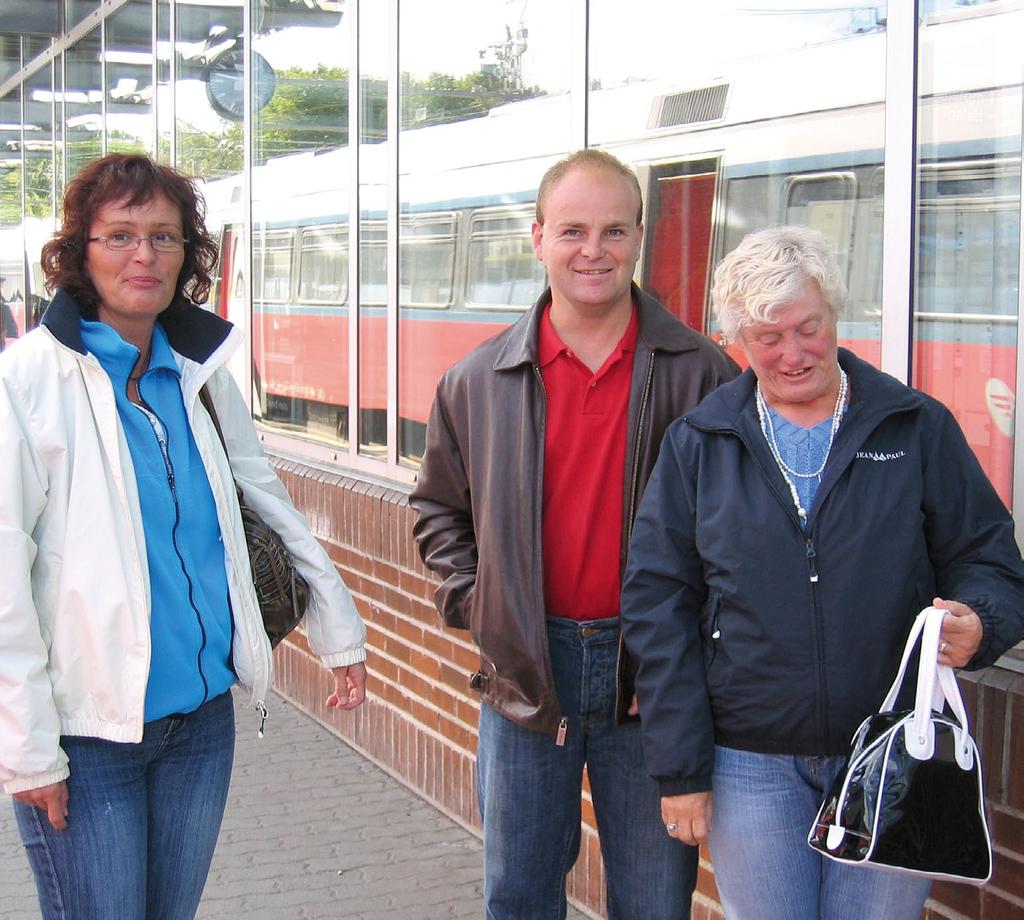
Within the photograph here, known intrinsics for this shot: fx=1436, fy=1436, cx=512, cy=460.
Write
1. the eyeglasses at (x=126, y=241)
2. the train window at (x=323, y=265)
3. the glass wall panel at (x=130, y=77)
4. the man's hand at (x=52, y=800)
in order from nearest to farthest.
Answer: the man's hand at (x=52, y=800) < the eyeglasses at (x=126, y=241) < the train window at (x=323, y=265) < the glass wall panel at (x=130, y=77)

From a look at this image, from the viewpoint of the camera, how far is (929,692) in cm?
217

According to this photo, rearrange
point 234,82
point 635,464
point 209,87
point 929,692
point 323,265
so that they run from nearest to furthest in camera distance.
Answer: point 929,692
point 635,464
point 323,265
point 234,82
point 209,87

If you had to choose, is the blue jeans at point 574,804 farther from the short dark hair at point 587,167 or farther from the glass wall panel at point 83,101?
the glass wall panel at point 83,101

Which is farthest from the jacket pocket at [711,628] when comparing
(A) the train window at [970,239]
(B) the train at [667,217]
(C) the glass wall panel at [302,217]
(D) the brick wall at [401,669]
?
(C) the glass wall panel at [302,217]

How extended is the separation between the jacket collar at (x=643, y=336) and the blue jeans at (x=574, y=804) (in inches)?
20.6

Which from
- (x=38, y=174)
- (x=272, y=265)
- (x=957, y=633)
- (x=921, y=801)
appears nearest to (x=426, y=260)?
(x=272, y=265)

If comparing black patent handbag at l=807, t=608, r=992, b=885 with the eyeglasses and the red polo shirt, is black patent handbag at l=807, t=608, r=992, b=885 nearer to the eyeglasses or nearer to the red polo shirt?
the red polo shirt

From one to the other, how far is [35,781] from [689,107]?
2.78 metres

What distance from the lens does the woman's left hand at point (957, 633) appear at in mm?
2229

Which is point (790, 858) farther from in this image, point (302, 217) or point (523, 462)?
point (302, 217)

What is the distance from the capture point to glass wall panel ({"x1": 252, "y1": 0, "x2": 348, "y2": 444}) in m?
6.30

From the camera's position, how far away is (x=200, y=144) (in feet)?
26.7

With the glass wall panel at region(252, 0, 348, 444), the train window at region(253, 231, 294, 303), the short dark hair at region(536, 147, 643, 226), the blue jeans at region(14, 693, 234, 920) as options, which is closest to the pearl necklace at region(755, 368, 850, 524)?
the short dark hair at region(536, 147, 643, 226)

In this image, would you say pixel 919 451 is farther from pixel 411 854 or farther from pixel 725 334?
pixel 411 854
